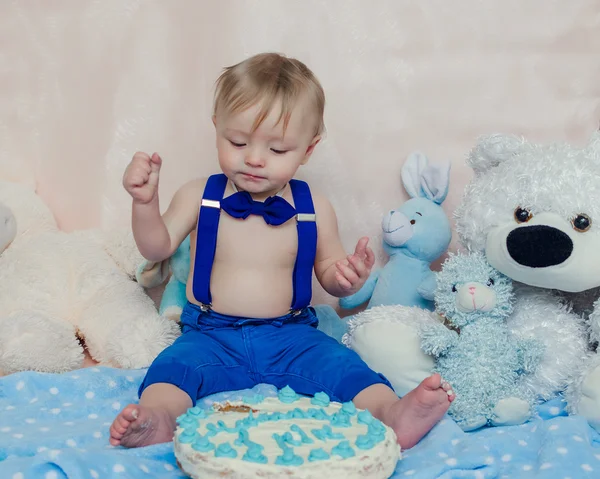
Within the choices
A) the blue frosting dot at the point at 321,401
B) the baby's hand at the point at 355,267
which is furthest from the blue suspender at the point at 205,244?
the blue frosting dot at the point at 321,401

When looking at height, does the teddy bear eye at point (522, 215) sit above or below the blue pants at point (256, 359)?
above

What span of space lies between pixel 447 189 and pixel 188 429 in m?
0.81

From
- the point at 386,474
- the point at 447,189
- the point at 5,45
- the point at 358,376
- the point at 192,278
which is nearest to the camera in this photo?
the point at 386,474

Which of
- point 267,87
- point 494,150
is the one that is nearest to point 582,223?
point 494,150

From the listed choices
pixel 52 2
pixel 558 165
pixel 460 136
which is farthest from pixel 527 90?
pixel 52 2

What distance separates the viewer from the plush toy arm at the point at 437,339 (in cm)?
121

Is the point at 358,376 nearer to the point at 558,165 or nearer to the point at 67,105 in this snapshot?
the point at 558,165

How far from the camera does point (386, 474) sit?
93cm

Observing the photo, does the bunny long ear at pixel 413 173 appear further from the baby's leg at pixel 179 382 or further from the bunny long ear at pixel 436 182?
the baby's leg at pixel 179 382

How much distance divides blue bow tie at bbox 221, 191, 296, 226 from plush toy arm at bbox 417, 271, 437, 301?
288mm

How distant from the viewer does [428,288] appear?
1.43m

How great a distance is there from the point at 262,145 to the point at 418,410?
0.50 meters

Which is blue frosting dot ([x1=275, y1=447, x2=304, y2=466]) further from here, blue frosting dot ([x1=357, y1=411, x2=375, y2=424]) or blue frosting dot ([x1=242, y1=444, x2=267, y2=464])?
blue frosting dot ([x1=357, y1=411, x2=375, y2=424])

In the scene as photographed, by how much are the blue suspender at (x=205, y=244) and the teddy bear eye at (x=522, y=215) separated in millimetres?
509
